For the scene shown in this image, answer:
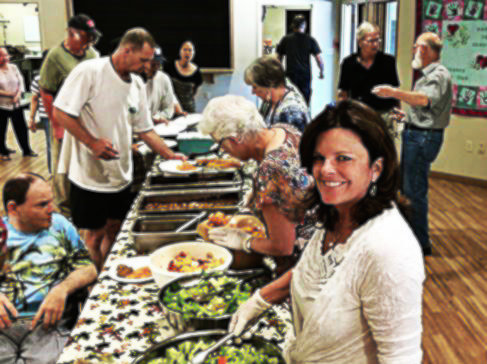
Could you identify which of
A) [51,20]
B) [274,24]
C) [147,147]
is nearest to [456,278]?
[147,147]

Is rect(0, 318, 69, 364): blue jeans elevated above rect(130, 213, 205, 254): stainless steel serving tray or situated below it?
below

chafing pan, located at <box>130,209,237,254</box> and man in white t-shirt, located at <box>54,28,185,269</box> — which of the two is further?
man in white t-shirt, located at <box>54,28,185,269</box>

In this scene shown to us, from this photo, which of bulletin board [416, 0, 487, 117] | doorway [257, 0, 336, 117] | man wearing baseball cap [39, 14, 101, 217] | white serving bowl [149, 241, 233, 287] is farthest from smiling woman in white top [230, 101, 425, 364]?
doorway [257, 0, 336, 117]

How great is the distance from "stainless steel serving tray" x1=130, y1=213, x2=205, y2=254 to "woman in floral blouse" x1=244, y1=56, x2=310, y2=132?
101 centimetres

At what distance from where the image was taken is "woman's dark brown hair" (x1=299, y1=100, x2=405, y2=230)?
1.09 metres

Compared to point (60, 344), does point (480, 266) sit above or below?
below

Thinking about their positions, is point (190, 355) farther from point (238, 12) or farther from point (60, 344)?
point (238, 12)

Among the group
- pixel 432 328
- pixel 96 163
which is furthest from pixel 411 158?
pixel 96 163

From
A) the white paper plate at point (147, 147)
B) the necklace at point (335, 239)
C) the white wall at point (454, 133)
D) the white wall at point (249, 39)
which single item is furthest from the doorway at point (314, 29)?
the necklace at point (335, 239)

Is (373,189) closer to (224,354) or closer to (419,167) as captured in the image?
(224,354)

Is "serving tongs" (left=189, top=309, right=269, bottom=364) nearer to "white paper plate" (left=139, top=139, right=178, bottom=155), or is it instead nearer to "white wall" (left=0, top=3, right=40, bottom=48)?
"white paper plate" (left=139, top=139, right=178, bottom=155)

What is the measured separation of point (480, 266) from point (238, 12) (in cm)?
487

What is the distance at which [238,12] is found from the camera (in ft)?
23.5

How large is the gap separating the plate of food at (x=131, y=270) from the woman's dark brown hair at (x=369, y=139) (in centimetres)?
93
